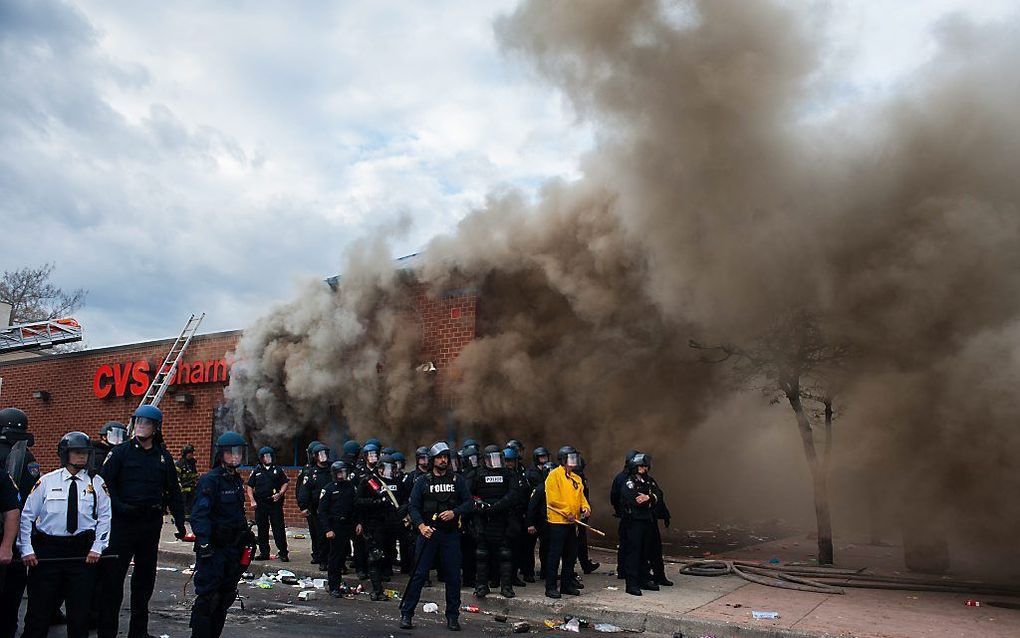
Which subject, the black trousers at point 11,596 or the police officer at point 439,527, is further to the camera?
the police officer at point 439,527

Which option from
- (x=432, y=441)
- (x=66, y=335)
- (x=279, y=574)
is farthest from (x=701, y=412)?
(x=66, y=335)

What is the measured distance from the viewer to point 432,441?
13.3 metres

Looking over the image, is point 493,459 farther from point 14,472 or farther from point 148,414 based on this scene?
point 14,472

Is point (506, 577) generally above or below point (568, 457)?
below

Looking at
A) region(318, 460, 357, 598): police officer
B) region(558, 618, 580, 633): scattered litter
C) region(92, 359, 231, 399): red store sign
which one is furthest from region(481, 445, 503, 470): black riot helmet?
region(92, 359, 231, 399): red store sign

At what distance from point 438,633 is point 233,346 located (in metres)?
11.0

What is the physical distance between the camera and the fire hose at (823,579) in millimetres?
7828

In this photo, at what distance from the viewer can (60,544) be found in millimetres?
4875

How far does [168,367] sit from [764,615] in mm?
13950

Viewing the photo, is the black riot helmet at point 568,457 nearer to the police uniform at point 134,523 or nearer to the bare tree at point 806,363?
the bare tree at point 806,363

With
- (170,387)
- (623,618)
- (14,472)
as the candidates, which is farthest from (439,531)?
(170,387)

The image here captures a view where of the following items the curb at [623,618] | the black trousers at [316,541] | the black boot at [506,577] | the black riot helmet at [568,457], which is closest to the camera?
the curb at [623,618]

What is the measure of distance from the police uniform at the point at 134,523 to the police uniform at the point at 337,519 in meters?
2.33

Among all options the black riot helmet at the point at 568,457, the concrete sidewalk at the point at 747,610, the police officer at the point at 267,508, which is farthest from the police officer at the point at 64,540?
the police officer at the point at 267,508
